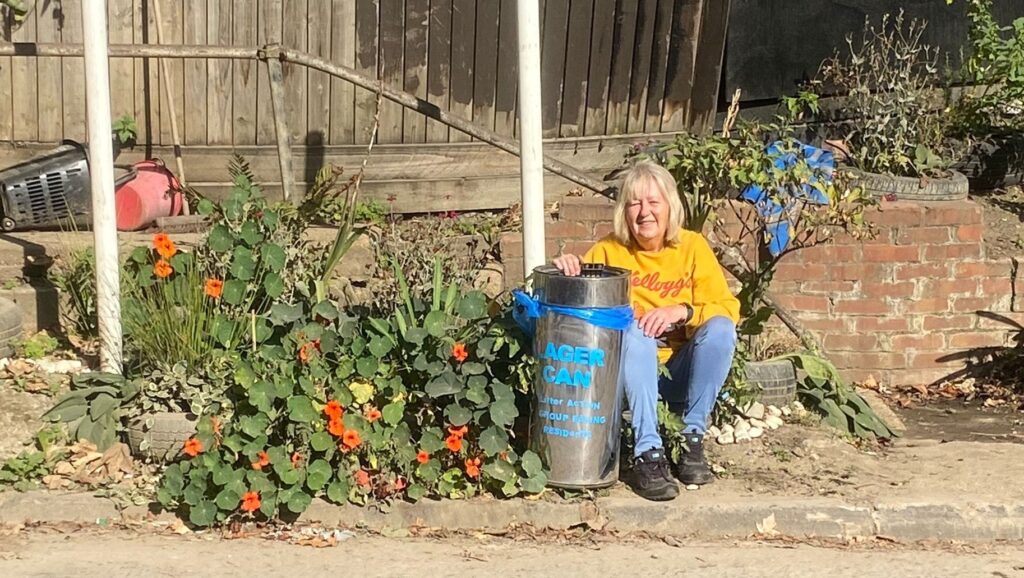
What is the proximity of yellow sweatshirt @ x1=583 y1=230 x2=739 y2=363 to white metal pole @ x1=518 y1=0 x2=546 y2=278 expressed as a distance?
23 cm

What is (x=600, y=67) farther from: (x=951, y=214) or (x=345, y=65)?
(x=951, y=214)

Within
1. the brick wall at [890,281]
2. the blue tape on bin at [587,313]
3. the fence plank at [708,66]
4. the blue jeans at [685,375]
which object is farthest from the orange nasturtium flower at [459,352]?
the fence plank at [708,66]

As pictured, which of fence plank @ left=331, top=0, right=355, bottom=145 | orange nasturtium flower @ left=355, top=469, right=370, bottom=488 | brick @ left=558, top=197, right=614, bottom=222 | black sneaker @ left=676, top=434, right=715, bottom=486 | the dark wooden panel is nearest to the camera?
orange nasturtium flower @ left=355, top=469, right=370, bottom=488

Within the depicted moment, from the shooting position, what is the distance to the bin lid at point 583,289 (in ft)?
15.8

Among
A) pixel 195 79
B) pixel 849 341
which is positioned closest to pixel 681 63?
pixel 849 341

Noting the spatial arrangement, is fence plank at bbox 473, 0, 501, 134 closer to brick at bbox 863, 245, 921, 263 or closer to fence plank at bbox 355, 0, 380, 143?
fence plank at bbox 355, 0, 380, 143

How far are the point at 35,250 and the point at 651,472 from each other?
3229 millimetres

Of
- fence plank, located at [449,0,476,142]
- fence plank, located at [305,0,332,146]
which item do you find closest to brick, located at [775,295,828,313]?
fence plank, located at [449,0,476,142]

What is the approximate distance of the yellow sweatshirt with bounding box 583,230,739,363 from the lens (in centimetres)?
521

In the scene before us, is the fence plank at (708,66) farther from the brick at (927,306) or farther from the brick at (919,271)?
the brick at (927,306)

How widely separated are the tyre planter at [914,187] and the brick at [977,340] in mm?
727

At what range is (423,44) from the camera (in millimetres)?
7309

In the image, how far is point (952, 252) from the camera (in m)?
6.92

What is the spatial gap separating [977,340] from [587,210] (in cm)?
220
